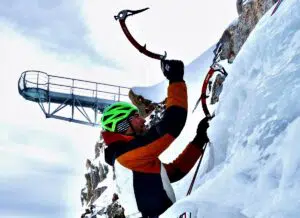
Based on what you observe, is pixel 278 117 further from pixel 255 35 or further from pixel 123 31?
pixel 123 31

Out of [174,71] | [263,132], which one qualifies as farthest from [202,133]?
[263,132]

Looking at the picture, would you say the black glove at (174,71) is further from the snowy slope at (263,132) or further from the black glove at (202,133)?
the snowy slope at (263,132)

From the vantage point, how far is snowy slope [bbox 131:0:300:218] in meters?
1.99

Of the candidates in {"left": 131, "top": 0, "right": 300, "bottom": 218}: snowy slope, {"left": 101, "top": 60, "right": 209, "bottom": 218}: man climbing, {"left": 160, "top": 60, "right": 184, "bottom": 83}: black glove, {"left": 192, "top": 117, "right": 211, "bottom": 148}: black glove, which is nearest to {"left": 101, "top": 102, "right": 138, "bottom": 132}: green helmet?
{"left": 101, "top": 60, "right": 209, "bottom": 218}: man climbing

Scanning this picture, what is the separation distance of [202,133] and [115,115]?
2.44 ft

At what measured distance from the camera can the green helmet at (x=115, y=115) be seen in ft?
12.8

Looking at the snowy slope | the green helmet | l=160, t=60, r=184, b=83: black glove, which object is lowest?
the snowy slope

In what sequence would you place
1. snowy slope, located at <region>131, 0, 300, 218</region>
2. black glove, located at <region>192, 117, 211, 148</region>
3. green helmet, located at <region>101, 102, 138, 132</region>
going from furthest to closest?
black glove, located at <region>192, 117, 211, 148</region>, green helmet, located at <region>101, 102, 138, 132</region>, snowy slope, located at <region>131, 0, 300, 218</region>

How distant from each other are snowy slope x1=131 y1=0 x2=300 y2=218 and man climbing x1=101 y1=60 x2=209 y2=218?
58 cm

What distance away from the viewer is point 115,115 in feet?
12.9

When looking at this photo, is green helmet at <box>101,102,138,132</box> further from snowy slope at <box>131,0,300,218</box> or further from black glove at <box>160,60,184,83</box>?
snowy slope at <box>131,0,300,218</box>

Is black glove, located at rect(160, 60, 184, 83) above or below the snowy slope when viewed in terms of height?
above

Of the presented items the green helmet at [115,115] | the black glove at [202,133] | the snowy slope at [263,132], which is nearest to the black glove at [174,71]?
the green helmet at [115,115]

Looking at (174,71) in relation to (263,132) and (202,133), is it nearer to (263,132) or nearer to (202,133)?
(202,133)
